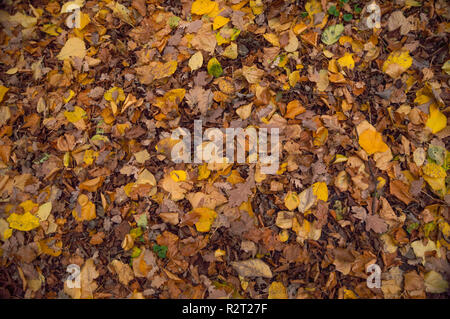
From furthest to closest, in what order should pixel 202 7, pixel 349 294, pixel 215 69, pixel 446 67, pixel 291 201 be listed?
1. pixel 202 7
2. pixel 215 69
3. pixel 446 67
4. pixel 291 201
5. pixel 349 294

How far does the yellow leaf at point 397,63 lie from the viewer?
202 centimetres

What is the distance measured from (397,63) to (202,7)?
1.42 m

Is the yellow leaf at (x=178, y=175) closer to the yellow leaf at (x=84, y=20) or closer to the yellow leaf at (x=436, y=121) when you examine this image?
the yellow leaf at (x=84, y=20)

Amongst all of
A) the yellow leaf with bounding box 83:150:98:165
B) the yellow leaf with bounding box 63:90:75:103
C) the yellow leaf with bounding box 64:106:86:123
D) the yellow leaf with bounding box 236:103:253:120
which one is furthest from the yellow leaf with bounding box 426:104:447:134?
the yellow leaf with bounding box 63:90:75:103

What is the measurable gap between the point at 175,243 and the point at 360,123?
1.41 m

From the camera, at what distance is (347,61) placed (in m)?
2.06

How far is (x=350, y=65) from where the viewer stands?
2.05 meters

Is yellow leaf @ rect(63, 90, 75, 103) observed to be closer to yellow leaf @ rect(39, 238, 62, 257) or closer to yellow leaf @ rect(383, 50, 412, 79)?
yellow leaf @ rect(39, 238, 62, 257)

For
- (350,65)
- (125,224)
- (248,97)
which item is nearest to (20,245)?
(125,224)

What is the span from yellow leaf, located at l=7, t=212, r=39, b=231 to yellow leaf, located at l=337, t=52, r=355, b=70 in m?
2.29

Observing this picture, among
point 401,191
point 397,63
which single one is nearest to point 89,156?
point 401,191

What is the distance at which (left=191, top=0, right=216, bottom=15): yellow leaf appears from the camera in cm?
222

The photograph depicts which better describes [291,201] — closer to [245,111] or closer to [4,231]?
[245,111]
